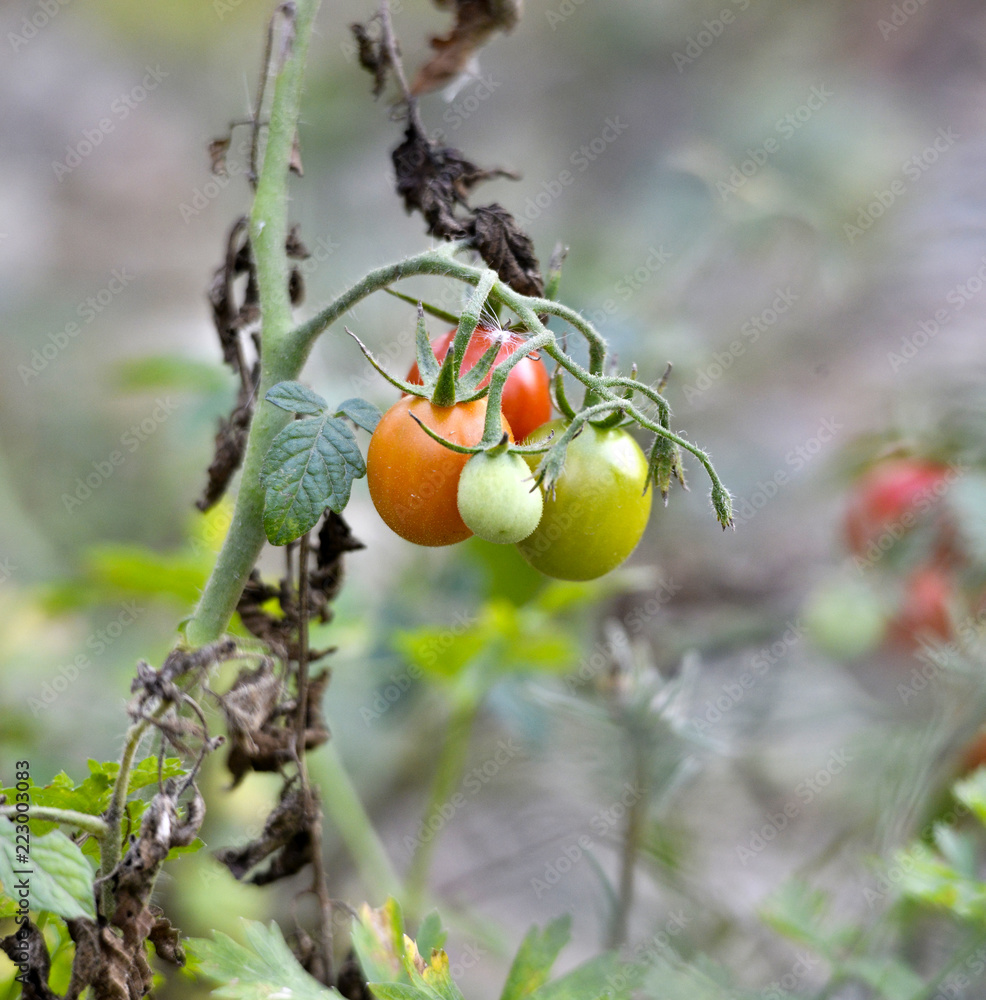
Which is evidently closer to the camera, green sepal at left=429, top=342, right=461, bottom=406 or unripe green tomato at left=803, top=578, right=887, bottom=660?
green sepal at left=429, top=342, right=461, bottom=406

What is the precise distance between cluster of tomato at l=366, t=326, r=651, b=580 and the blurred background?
0.62m

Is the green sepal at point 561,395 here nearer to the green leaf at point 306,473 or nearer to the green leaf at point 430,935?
the green leaf at point 306,473

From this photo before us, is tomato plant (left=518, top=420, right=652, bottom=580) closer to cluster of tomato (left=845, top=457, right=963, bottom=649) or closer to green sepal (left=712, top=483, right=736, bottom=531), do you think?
green sepal (left=712, top=483, right=736, bottom=531)

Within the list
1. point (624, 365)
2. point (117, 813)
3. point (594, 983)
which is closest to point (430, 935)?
point (594, 983)

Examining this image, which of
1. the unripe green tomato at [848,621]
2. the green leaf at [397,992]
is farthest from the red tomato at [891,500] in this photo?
the green leaf at [397,992]

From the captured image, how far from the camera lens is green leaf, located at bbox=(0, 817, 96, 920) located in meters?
0.63

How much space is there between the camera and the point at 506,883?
2.31 metres

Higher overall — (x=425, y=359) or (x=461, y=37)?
(x=461, y=37)

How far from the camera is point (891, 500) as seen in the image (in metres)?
2.08

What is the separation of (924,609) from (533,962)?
141 centimetres

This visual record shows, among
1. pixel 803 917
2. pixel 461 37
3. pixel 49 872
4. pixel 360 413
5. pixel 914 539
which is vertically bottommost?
pixel 803 917

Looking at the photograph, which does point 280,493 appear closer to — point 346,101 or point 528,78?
point 346,101

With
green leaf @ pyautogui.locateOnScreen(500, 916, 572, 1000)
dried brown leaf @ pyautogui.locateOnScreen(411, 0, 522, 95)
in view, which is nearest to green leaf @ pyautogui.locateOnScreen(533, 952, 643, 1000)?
green leaf @ pyautogui.locateOnScreen(500, 916, 572, 1000)

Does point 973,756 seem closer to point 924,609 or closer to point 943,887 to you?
point 924,609
